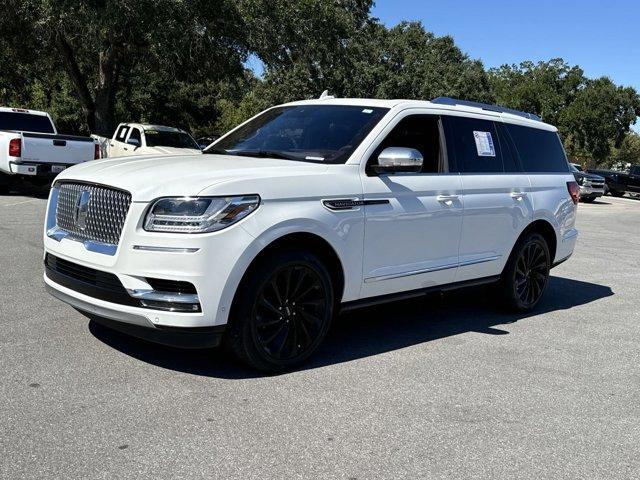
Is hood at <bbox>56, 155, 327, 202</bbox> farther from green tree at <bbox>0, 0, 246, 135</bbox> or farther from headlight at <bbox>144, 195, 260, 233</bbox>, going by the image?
green tree at <bbox>0, 0, 246, 135</bbox>

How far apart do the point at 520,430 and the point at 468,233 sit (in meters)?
2.24

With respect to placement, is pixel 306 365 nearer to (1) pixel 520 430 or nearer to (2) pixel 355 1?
(1) pixel 520 430

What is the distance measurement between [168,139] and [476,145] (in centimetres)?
1416

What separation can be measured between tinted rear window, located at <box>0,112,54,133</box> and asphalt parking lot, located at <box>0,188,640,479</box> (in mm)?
10676

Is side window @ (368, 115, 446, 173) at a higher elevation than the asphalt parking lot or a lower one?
higher

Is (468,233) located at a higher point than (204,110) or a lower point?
lower

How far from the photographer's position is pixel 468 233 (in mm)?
5789

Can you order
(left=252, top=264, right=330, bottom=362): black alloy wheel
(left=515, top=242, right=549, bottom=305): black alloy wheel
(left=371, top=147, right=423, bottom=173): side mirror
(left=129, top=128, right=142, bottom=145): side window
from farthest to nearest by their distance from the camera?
(left=129, top=128, right=142, bottom=145): side window
(left=515, top=242, right=549, bottom=305): black alloy wheel
(left=371, top=147, right=423, bottom=173): side mirror
(left=252, top=264, right=330, bottom=362): black alloy wheel

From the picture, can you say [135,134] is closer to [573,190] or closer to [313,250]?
[573,190]

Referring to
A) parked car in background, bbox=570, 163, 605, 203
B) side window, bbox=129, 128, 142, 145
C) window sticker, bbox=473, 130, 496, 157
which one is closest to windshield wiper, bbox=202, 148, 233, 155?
window sticker, bbox=473, 130, 496, 157

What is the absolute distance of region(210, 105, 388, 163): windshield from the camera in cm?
505

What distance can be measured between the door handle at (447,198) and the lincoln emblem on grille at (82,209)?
2.72 meters

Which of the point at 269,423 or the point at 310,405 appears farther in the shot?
the point at 310,405

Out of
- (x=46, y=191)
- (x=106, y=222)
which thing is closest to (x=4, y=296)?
(x=106, y=222)
